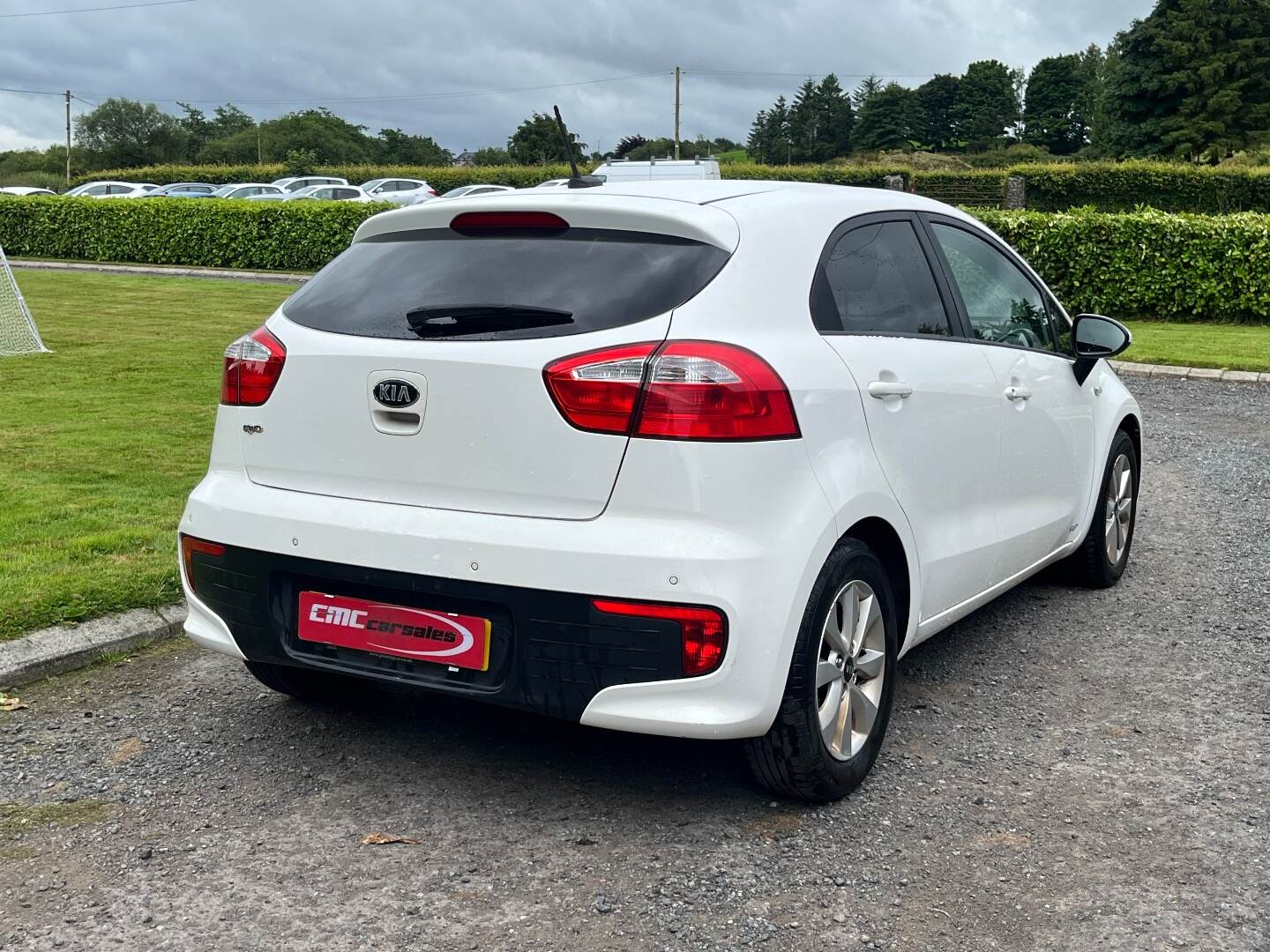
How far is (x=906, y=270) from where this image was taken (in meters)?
4.37

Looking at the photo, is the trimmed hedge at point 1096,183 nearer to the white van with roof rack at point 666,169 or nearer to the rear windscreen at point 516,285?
the white van with roof rack at point 666,169

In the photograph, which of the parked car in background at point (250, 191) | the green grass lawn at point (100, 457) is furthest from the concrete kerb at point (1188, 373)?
the parked car in background at point (250, 191)

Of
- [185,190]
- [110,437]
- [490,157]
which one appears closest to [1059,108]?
[490,157]

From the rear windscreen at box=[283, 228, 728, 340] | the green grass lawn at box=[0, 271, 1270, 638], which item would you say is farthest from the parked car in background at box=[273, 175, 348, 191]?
the rear windscreen at box=[283, 228, 728, 340]

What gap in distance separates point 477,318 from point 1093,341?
3026 millimetres

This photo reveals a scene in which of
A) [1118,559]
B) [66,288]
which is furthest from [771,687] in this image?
[66,288]

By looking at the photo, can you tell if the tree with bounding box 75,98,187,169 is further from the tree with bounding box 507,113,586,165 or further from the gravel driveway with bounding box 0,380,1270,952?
the gravel driveway with bounding box 0,380,1270,952

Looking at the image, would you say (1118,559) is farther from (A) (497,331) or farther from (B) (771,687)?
(A) (497,331)

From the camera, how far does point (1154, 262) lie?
1780 cm

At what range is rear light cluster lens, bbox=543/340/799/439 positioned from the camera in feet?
10.6

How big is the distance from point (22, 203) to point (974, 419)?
33.5 m

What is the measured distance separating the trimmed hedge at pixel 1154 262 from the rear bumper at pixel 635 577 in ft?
51.5

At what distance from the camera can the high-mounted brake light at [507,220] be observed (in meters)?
3.62

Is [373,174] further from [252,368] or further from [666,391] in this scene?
[666,391]
